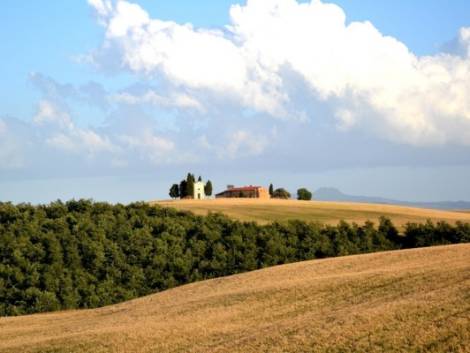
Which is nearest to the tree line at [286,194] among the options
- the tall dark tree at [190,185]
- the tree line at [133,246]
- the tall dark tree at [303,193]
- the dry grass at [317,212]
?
the tall dark tree at [303,193]

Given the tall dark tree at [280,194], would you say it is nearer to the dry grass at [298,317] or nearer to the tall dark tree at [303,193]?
the tall dark tree at [303,193]

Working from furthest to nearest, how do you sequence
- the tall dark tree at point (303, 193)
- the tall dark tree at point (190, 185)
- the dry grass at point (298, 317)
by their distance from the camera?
the tall dark tree at point (303, 193), the tall dark tree at point (190, 185), the dry grass at point (298, 317)

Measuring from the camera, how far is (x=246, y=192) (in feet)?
465

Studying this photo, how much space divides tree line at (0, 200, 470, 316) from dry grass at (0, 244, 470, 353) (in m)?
4.95

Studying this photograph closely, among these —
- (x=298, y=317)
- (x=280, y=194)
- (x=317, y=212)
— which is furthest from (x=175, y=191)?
(x=298, y=317)

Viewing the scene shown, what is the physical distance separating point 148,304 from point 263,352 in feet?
51.3

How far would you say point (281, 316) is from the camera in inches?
908

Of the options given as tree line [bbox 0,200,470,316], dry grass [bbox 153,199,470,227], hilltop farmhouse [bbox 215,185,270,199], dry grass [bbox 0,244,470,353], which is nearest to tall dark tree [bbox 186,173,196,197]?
hilltop farmhouse [bbox 215,185,270,199]

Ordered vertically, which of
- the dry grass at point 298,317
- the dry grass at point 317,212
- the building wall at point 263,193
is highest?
the building wall at point 263,193

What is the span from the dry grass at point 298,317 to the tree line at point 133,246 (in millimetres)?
A: 4951

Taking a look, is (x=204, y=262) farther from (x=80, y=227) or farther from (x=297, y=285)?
(x=297, y=285)

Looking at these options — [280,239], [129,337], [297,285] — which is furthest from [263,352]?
[280,239]

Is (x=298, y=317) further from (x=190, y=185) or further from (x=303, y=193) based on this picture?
(x=303, y=193)

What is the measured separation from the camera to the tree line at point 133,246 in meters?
39.3
